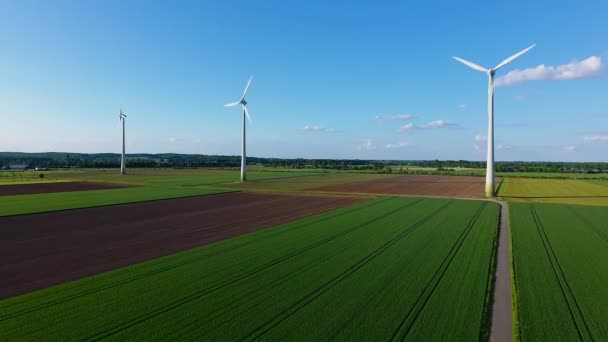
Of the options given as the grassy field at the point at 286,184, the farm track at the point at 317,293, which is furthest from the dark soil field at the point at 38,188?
the farm track at the point at 317,293

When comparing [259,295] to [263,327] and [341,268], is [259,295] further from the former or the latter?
[341,268]

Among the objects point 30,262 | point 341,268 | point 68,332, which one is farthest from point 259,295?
point 30,262

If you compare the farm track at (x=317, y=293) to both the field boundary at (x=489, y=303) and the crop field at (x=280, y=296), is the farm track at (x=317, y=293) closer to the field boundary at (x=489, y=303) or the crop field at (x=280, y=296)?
the crop field at (x=280, y=296)

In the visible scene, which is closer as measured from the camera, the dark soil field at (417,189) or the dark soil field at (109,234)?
the dark soil field at (109,234)

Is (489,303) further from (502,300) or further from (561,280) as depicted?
(561,280)

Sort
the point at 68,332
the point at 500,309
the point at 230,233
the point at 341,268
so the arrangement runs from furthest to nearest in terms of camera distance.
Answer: the point at 230,233, the point at 341,268, the point at 500,309, the point at 68,332

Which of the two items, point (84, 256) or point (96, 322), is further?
point (84, 256)
